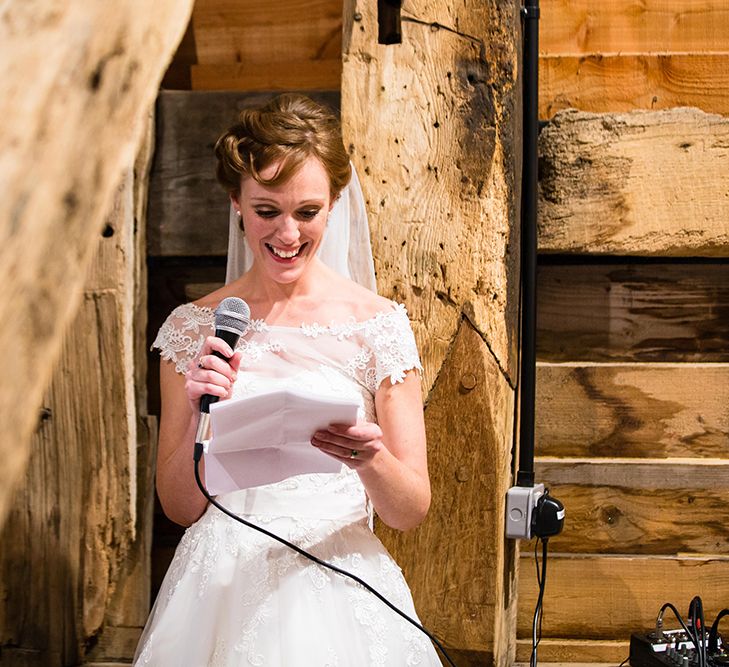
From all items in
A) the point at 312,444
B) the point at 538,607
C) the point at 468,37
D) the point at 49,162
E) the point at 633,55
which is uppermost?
the point at 633,55

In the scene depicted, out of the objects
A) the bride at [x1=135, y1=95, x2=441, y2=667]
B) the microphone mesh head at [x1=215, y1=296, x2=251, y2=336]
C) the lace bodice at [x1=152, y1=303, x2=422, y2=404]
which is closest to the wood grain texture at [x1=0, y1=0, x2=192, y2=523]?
the microphone mesh head at [x1=215, y1=296, x2=251, y2=336]

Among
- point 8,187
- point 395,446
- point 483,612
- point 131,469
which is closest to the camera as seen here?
point 8,187

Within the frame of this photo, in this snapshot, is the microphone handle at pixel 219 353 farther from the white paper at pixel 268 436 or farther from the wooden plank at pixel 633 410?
the wooden plank at pixel 633 410

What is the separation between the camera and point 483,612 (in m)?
2.28

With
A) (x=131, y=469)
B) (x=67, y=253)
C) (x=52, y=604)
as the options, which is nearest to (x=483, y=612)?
(x=131, y=469)

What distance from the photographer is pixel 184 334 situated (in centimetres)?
214

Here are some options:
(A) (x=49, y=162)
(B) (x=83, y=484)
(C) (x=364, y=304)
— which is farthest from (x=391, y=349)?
(A) (x=49, y=162)

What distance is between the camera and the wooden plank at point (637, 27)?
8.76 ft

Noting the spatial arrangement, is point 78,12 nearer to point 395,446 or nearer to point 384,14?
point 395,446

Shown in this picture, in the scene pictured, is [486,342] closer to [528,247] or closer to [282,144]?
[528,247]

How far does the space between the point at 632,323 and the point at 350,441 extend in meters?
1.23

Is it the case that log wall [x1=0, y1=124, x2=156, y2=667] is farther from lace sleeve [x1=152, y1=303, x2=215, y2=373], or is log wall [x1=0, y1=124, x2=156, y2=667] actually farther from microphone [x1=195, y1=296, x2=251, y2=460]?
microphone [x1=195, y1=296, x2=251, y2=460]

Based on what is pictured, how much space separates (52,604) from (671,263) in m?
1.93

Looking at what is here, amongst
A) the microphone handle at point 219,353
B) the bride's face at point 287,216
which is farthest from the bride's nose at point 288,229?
the microphone handle at point 219,353
